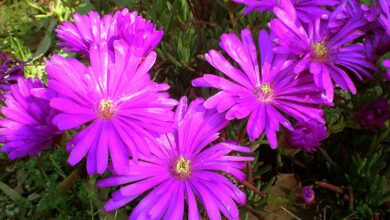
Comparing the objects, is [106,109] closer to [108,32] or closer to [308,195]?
[108,32]

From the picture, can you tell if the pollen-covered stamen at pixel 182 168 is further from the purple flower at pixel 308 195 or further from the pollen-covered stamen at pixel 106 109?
the purple flower at pixel 308 195

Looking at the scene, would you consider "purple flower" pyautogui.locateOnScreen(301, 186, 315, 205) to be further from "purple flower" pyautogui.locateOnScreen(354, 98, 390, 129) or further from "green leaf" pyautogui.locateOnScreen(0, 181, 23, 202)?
"green leaf" pyautogui.locateOnScreen(0, 181, 23, 202)

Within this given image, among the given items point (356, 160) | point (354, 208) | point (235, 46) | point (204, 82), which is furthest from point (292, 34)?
point (354, 208)

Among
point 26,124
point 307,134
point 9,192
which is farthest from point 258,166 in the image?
point 9,192

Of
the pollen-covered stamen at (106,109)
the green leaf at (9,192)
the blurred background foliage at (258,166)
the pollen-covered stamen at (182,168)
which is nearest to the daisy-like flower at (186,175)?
the pollen-covered stamen at (182,168)

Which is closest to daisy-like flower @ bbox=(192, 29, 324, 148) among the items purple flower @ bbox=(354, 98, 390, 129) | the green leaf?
purple flower @ bbox=(354, 98, 390, 129)

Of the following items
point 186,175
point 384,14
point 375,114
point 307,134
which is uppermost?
point 384,14

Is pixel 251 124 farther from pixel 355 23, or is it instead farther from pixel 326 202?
pixel 326 202
